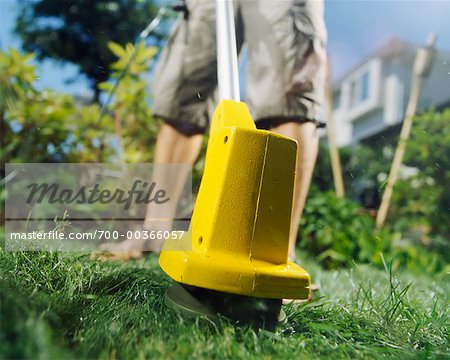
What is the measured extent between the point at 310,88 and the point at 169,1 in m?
1.34

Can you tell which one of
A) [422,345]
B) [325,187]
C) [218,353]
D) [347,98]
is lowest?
[347,98]

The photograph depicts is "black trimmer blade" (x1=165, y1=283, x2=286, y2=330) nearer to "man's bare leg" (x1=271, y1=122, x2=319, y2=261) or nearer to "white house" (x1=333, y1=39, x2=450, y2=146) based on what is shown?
"man's bare leg" (x1=271, y1=122, x2=319, y2=261)

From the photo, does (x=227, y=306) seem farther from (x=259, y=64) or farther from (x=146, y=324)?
(x=259, y=64)

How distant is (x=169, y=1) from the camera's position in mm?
2740

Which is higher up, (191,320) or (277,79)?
(277,79)

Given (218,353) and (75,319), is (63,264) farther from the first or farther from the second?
(218,353)

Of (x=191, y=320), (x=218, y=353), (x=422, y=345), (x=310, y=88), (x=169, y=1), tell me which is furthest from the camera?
(x=169, y=1)

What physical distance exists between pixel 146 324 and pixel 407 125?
2727 millimetres

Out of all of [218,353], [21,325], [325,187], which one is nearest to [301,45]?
[218,353]

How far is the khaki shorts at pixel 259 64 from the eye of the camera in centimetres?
175

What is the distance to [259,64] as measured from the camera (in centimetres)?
189

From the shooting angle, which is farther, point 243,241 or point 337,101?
point 337,101

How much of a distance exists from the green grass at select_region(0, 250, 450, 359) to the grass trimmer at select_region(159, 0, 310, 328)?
49 mm

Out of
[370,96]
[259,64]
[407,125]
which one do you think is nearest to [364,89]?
[370,96]
